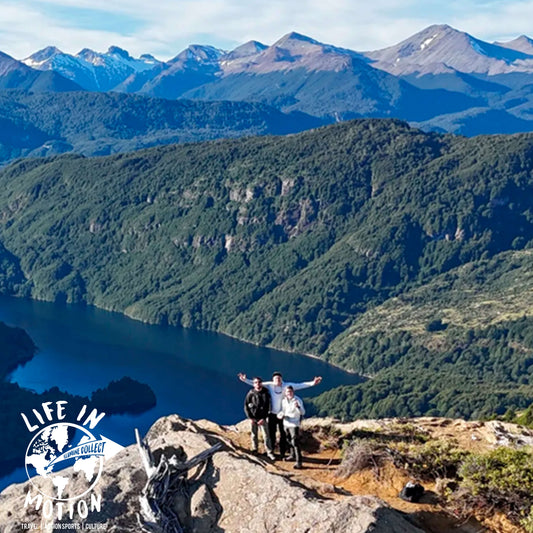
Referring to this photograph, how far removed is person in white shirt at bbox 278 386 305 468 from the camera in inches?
926

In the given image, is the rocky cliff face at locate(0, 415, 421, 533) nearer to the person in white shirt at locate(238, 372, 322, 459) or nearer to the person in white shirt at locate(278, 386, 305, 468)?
the person in white shirt at locate(278, 386, 305, 468)

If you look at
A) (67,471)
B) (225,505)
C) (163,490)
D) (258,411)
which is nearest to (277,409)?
(258,411)

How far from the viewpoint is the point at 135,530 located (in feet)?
62.6

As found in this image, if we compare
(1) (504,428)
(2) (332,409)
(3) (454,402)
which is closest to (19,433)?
(2) (332,409)

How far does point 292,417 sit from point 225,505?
4755mm

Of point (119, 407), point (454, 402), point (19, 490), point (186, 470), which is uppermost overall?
point (186, 470)

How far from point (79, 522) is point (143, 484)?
198cm

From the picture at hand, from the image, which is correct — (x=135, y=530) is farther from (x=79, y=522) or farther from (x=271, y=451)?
(x=271, y=451)

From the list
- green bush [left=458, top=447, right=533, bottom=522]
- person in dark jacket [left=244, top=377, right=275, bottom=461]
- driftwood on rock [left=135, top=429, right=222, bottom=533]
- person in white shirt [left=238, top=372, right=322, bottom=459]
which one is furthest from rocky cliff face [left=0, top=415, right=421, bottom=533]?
green bush [left=458, top=447, right=533, bottom=522]

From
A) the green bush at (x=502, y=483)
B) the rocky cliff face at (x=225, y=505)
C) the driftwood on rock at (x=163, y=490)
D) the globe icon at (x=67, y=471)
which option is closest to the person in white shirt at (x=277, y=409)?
the rocky cliff face at (x=225, y=505)

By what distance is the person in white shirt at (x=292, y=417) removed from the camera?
23516 mm

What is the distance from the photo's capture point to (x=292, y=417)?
78.2 ft

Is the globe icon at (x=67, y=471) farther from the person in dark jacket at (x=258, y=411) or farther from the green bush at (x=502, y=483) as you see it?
the green bush at (x=502, y=483)

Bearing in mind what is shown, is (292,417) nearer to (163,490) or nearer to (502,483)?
(163,490)
